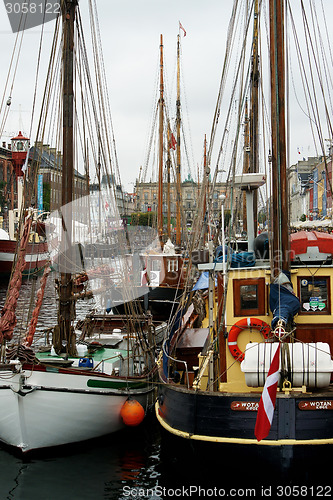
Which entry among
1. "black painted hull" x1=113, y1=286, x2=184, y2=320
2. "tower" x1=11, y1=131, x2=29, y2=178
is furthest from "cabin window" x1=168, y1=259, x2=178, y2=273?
"tower" x1=11, y1=131, x2=29, y2=178

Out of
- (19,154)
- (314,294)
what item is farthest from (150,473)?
(19,154)

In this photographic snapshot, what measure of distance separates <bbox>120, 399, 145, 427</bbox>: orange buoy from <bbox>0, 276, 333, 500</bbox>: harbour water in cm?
79

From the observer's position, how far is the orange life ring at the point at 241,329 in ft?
40.6

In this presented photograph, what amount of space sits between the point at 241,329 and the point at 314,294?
72.0 inches

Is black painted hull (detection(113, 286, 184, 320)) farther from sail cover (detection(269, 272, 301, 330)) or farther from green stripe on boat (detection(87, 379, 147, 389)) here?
sail cover (detection(269, 272, 301, 330))

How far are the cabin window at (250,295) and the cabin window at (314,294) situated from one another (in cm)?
86

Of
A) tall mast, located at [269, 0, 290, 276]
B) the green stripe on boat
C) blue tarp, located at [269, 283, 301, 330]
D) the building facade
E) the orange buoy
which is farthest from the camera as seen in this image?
the building facade

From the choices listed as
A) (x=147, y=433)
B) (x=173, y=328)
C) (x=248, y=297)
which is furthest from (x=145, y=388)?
(x=248, y=297)

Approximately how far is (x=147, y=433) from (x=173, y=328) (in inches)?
130

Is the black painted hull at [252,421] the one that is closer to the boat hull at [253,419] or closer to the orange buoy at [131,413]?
the boat hull at [253,419]

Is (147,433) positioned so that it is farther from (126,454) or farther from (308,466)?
(308,466)

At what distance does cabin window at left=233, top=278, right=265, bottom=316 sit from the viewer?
12577mm

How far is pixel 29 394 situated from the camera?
513 inches

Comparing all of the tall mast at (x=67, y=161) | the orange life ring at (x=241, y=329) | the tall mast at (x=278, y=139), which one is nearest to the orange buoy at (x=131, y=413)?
the tall mast at (x=67, y=161)
